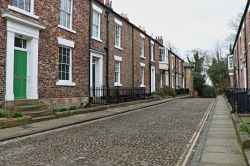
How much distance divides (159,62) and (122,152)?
2895 cm

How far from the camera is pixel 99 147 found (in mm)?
7258

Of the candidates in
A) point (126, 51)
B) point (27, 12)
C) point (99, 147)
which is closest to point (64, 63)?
point (27, 12)

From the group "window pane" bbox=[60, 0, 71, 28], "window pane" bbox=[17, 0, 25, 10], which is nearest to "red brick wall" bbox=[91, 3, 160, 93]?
"window pane" bbox=[60, 0, 71, 28]

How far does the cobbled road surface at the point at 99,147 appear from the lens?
5961mm

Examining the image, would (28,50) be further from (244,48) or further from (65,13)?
(244,48)

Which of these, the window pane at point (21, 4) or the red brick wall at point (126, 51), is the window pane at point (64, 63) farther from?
the window pane at point (21, 4)

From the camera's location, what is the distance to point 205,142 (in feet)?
25.8

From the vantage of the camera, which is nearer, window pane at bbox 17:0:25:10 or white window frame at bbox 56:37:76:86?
window pane at bbox 17:0:25:10

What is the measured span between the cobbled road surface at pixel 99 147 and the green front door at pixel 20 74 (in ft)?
11.4

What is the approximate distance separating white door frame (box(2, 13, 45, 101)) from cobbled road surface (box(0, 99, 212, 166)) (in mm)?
3338

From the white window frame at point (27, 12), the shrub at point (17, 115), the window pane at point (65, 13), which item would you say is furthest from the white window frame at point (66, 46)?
the shrub at point (17, 115)

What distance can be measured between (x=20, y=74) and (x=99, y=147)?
684 centimetres

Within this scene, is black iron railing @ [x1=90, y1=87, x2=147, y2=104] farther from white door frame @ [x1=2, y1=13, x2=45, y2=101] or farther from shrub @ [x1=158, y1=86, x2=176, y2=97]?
shrub @ [x1=158, y1=86, x2=176, y2=97]

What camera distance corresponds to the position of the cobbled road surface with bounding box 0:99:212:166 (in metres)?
5.96
